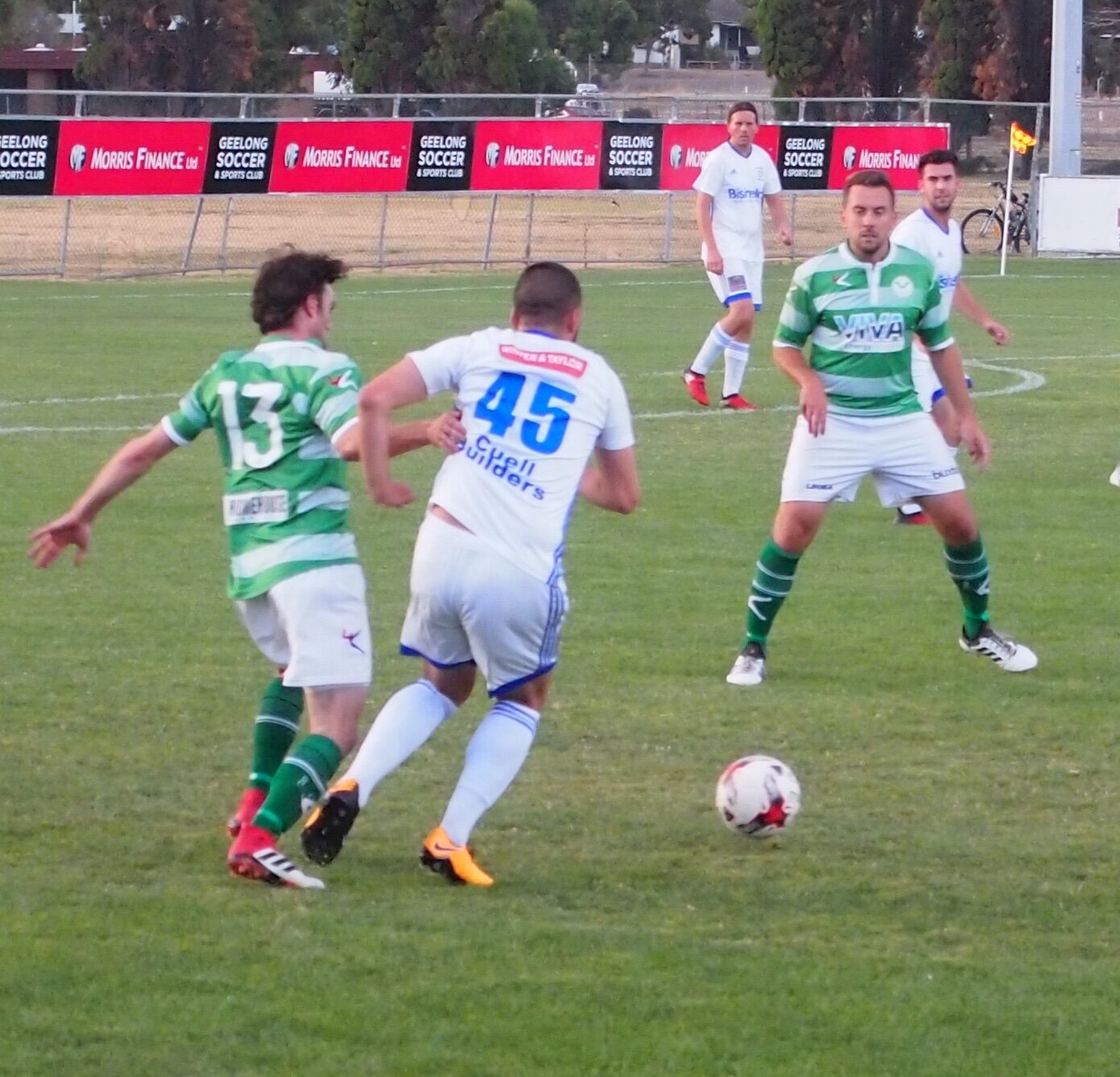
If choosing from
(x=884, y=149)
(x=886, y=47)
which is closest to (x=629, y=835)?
(x=884, y=149)

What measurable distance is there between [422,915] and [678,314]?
18.2 m

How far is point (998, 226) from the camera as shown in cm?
3481

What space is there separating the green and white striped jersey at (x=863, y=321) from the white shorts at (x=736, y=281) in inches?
280

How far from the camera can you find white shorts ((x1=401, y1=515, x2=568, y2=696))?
524 centimetres

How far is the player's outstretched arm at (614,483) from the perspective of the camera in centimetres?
546

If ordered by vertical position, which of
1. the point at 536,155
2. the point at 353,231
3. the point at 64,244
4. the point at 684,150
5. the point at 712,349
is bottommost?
the point at 712,349

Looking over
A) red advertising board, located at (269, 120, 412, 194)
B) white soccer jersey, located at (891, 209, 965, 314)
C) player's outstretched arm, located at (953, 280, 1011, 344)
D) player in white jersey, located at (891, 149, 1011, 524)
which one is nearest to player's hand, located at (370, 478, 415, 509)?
player in white jersey, located at (891, 149, 1011, 524)

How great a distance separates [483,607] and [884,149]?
94.8ft

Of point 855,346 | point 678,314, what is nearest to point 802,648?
point 855,346

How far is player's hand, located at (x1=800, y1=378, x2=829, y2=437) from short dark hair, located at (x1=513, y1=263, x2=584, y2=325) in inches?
95.9

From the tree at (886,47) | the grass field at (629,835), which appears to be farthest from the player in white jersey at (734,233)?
the tree at (886,47)

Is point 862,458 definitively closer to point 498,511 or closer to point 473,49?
point 498,511

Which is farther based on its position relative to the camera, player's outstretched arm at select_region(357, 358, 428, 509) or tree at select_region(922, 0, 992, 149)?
tree at select_region(922, 0, 992, 149)

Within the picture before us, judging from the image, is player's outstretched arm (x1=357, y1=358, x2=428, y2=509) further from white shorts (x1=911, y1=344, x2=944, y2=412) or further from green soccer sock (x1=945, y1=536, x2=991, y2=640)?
white shorts (x1=911, y1=344, x2=944, y2=412)
